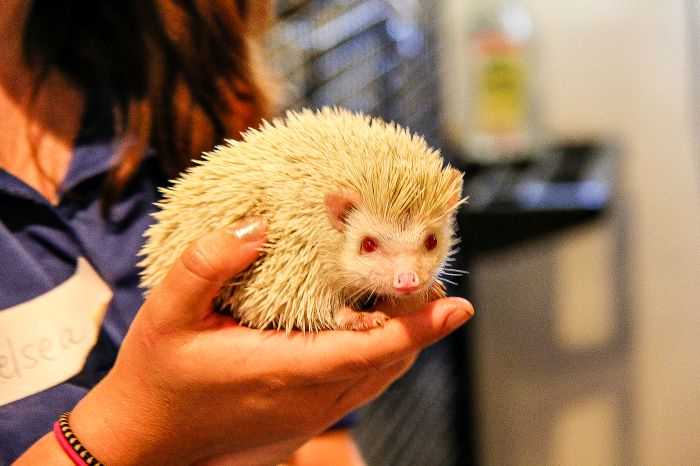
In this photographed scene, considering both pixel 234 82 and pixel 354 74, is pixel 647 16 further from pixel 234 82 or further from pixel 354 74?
pixel 234 82

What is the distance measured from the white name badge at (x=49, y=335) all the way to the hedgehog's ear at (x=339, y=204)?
0.29 metres

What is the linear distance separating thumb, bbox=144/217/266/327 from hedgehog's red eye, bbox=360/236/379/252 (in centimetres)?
8

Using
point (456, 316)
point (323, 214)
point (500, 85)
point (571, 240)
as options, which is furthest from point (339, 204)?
point (571, 240)

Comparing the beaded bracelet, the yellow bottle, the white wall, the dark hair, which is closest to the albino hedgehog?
the beaded bracelet

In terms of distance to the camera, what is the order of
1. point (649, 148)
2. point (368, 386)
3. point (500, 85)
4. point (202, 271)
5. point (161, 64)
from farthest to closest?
point (649, 148) → point (500, 85) → point (161, 64) → point (368, 386) → point (202, 271)

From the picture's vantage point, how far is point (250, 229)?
572mm

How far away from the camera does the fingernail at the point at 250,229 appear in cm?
56

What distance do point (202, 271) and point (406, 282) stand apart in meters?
0.15

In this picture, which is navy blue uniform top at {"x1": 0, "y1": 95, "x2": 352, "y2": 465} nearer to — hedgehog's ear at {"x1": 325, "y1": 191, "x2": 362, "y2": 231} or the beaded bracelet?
the beaded bracelet

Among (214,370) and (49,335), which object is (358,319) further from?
(49,335)

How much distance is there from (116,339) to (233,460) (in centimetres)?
18

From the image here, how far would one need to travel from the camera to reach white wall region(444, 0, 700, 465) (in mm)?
2230

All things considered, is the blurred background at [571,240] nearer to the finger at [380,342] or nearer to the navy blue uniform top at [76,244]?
the navy blue uniform top at [76,244]

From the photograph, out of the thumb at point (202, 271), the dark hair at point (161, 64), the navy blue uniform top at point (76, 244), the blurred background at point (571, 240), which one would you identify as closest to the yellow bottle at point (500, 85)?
the blurred background at point (571, 240)
